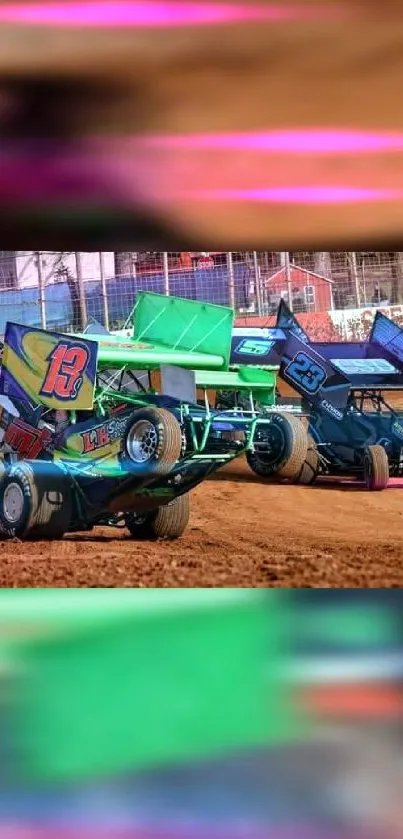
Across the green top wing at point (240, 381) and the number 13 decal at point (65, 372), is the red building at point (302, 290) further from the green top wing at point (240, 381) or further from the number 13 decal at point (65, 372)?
the number 13 decal at point (65, 372)

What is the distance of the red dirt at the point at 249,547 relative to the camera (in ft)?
5.39

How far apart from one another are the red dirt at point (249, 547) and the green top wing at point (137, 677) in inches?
2.8

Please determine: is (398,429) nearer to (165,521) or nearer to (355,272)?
(355,272)

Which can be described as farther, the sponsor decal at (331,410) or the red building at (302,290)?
the sponsor decal at (331,410)

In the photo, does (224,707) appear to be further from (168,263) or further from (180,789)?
(168,263)

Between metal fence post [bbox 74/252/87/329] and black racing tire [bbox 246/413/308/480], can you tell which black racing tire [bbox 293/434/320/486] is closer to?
black racing tire [bbox 246/413/308/480]

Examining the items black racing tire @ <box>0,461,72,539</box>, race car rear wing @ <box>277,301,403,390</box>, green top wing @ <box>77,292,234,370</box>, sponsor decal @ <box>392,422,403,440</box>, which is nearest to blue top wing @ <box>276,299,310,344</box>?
race car rear wing @ <box>277,301,403,390</box>

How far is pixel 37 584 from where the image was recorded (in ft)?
5.32

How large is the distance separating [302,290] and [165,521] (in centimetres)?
64
